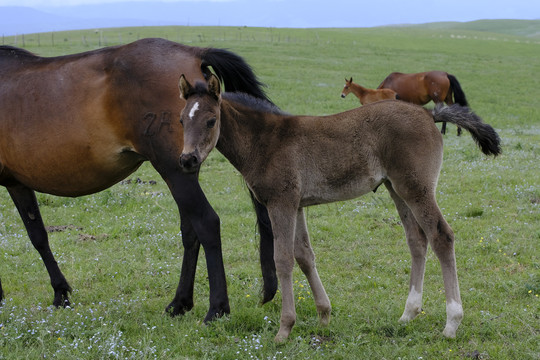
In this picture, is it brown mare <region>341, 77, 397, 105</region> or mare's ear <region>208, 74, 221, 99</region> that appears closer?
mare's ear <region>208, 74, 221, 99</region>


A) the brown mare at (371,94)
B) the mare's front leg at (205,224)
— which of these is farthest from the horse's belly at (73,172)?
the brown mare at (371,94)

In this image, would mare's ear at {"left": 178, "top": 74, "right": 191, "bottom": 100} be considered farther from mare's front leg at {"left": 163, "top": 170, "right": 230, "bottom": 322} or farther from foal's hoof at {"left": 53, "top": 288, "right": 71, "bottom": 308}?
foal's hoof at {"left": 53, "top": 288, "right": 71, "bottom": 308}

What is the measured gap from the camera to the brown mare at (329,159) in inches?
200

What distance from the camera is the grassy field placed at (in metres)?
4.96

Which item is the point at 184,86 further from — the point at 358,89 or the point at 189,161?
the point at 358,89

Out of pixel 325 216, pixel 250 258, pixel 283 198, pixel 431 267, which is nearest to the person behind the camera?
pixel 283 198

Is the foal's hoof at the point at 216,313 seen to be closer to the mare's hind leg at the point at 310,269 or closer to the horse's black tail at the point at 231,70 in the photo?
the mare's hind leg at the point at 310,269

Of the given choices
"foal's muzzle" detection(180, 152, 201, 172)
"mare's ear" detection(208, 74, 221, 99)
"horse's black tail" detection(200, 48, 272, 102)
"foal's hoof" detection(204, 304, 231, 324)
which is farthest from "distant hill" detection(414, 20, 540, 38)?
"foal's muzzle" detection(180, 152, 201, 172)

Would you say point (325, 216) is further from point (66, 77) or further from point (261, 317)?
point (66, 77)

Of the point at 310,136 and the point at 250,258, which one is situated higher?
the point at 310,136

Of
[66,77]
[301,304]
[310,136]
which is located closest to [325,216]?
[301,304]

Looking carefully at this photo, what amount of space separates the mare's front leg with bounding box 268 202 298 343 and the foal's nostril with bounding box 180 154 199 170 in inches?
33.9

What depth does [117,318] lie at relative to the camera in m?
5.68

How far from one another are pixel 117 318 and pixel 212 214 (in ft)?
4.55
